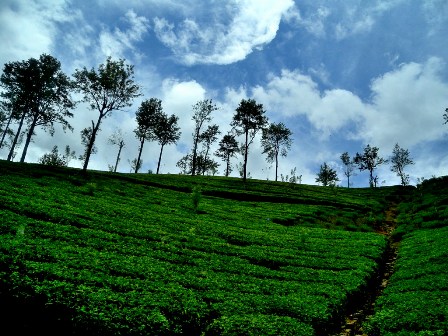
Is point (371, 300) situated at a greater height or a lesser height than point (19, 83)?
lesser

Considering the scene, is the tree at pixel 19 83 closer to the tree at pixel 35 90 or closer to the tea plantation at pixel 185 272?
the tree at pixel 35 90

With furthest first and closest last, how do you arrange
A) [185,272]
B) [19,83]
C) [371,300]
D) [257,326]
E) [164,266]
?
1. [19,83]
2. [371,300]
3. [164,266]
4. [185,272]
5. [257,326]

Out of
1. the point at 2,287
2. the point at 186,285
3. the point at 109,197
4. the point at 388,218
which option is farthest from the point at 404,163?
the point at 2,287

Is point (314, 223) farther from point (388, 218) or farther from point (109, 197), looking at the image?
point (109, 197)

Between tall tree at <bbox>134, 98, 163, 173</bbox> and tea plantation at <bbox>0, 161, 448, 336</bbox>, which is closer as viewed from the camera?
tea plantation at <bbox>0, 161, 448, 336</bbox>

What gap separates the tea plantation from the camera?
1351cm

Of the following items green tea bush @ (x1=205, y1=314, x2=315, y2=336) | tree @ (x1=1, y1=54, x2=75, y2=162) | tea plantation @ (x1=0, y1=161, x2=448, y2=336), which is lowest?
green tea bush @ (x1=205, y1=314, x2=315, y2=336)

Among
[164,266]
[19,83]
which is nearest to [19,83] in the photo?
[19,83]

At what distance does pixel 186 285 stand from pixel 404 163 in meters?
131

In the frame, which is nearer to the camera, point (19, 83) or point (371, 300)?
point (371, 300)

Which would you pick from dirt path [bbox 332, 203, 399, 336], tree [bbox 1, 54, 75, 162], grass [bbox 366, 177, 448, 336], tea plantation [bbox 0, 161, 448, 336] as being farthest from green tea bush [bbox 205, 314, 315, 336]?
tree [bbox 1, 54, 75, 162]

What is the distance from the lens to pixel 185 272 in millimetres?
20609

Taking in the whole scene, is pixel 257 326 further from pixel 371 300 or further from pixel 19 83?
pixel 19 83

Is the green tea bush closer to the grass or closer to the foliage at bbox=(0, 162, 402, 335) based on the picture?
the foliage at bbox=(0, 162, 402, 335)
